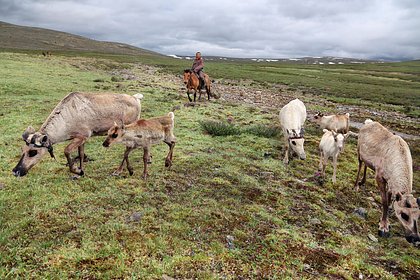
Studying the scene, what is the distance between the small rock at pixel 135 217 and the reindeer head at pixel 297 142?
24.9 feet

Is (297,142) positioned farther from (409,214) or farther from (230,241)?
(230,241)

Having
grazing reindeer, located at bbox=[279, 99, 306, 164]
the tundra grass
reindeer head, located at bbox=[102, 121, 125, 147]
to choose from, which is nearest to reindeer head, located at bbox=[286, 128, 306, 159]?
grazing reindeer, located at bbox=[279, 99, 306, 164]

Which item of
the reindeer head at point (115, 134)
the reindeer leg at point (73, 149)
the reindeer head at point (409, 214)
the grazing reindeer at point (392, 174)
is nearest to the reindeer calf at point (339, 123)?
the grazing reindeer at point (392, 174)

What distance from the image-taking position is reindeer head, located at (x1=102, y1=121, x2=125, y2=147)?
9820mm

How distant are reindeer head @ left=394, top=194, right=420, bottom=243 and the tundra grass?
1.50 feet

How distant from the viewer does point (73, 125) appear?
10195 mm

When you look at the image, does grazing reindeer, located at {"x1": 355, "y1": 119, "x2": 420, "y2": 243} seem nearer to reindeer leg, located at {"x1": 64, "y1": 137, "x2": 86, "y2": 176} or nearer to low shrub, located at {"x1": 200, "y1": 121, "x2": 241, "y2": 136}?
low shrub, located at {"x1": 200, "y1": 121, "x2": 241, "y2": 136}

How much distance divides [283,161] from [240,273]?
8.25m

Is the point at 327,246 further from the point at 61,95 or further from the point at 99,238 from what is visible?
the point at 61,95

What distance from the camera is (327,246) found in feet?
26.1

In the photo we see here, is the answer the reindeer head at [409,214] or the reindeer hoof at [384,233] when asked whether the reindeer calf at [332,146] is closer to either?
the reindeer hoof at [384,233]

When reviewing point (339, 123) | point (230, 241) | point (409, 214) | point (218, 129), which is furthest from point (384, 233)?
point (218, 129)

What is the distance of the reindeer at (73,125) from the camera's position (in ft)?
30.5

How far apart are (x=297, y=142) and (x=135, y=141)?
681cm
